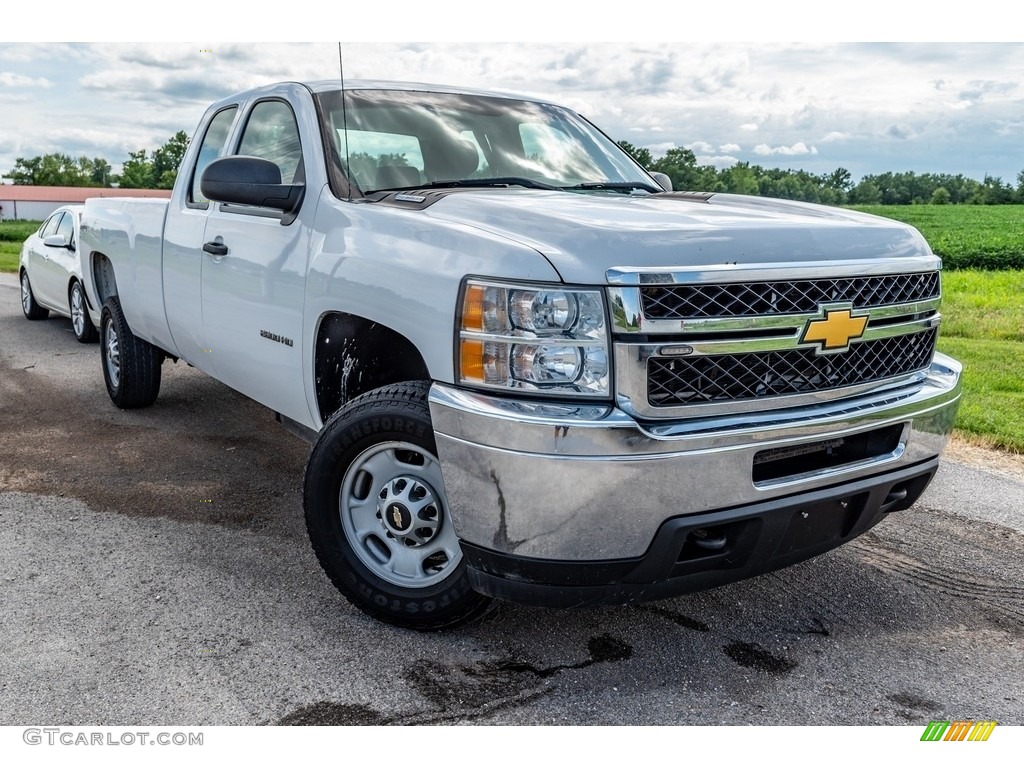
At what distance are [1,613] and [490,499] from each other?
81.4 inches

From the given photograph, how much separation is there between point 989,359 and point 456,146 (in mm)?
6876

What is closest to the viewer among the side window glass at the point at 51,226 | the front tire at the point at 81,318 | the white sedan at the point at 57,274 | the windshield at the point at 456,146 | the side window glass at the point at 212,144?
the windshield at the point at 456,146

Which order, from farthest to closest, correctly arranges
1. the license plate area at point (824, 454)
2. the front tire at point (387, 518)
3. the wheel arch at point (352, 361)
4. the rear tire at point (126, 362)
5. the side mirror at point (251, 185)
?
1. the rear tire at point (126, 362)
2. the side mirror at point (251, 185)
3. the wheel arch at point (352, 361)
4. the front tire at point (387, 518)
5. the license plate area at point (824, 454)

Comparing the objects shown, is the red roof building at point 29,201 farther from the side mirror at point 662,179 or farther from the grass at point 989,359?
the side mirror at point 662,179

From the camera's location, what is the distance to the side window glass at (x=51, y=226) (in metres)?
11.3

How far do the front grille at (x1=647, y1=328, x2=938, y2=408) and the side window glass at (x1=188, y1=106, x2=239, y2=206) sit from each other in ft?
10.7

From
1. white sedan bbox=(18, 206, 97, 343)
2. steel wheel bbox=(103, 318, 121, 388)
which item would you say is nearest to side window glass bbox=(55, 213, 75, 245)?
white sedan bbox=(18, 206, 97, 343)

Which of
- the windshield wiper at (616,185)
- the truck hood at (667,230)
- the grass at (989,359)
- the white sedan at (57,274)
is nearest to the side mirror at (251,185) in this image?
the truck hood at (667,230)

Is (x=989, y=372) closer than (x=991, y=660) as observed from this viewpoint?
No

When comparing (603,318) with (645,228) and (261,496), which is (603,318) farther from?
(261,496)

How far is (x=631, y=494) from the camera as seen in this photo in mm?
2791

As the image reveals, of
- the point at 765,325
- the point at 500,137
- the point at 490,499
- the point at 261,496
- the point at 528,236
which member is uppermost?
the point at 500,137

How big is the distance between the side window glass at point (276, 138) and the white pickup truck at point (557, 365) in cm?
5
